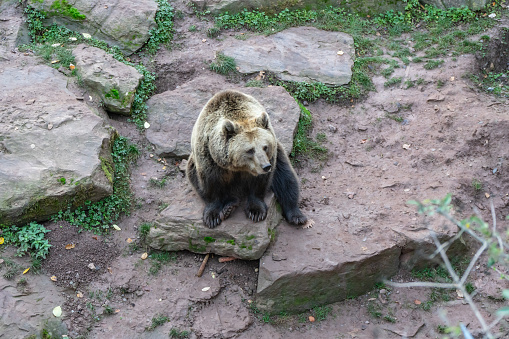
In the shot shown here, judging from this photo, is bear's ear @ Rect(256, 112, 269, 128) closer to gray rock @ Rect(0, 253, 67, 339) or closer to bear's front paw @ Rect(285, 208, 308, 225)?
bear's front paw @ Rect(285, 208, 308, 225)

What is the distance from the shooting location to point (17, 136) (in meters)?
6.58

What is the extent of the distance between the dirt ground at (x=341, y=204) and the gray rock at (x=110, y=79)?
0.98 ft

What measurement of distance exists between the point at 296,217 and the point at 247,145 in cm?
156

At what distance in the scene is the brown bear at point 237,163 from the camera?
5.20m

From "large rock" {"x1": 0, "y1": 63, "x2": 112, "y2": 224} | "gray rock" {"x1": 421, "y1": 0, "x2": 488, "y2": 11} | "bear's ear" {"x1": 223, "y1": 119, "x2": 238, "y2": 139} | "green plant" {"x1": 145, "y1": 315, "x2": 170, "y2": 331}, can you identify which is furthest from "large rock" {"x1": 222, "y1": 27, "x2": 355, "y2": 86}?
"green plant" {"x1": 145, "y1": 315, "x2": 170, "y2": 331}

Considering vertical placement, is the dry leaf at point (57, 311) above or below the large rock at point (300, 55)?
below

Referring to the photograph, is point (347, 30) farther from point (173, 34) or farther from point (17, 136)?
point (17, 136)

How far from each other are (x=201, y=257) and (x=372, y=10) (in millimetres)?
7214

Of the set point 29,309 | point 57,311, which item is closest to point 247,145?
point 57,311

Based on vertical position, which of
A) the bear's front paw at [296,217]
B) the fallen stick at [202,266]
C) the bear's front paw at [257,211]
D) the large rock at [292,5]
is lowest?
the fallen stick at [202,266]

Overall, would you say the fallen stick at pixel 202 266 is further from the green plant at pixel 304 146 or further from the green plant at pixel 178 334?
the green plant at pixel 304 146

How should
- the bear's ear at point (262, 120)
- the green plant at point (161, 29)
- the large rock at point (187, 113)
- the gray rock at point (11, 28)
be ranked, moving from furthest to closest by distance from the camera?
the green plant at point (161, 29), the gray rock at point (11, 28), the large rock at point (187, 113), the bear's ear at point (262, 120)

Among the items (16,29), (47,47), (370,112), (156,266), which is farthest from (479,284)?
(16,29)

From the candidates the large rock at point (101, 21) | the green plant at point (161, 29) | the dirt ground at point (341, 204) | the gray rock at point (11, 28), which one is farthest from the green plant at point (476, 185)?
the gray rock at point (11, 28)
